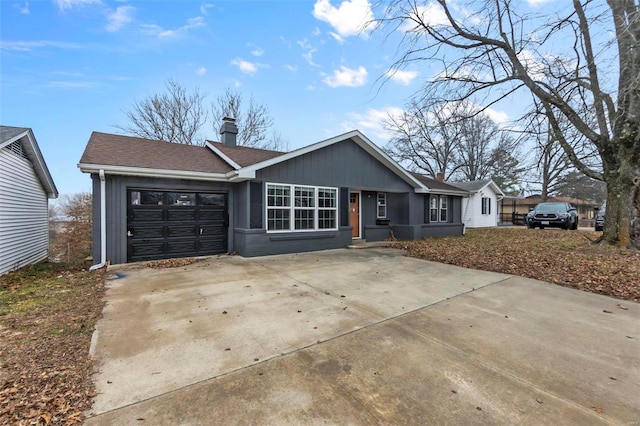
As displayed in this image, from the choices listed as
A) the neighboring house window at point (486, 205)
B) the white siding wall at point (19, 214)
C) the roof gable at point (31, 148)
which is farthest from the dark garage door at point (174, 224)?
the neighboring house window at point (486, 205)

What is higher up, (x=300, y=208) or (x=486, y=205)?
(x=486, y=205)

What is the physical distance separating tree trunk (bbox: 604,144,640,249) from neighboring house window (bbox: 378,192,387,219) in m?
7.64

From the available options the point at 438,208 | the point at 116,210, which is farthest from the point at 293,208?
the point at 438,208

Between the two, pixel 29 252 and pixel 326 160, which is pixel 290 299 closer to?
pixel 326 160

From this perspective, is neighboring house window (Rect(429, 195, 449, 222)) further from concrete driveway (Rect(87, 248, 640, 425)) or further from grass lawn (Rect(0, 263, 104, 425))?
grass lawn (Rect(0, 263, 104, 425))

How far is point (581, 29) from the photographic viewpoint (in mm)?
8664

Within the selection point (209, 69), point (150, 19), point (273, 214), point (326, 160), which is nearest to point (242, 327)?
point (273, 214)

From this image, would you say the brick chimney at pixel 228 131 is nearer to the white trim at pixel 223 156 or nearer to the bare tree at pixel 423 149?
the white trim at pixel 223 156

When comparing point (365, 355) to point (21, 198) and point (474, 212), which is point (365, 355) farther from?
point (474, 212)

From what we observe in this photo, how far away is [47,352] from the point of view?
291cm

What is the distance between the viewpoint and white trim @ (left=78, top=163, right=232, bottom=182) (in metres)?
7.02

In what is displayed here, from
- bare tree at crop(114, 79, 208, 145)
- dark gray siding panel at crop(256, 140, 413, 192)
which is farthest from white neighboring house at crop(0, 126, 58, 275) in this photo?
bare tree at crop(114, 79, 208, 145)

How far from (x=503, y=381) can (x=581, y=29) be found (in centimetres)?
1150

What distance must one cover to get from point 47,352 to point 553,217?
22.9 meters
